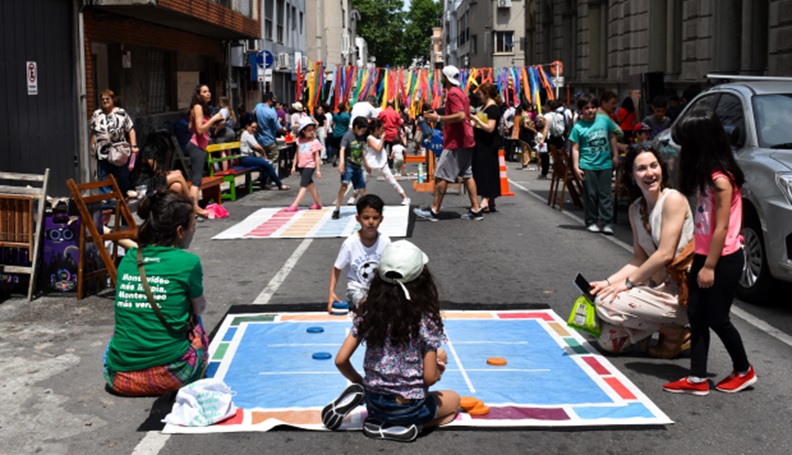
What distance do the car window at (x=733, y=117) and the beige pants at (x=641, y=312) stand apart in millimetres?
3174

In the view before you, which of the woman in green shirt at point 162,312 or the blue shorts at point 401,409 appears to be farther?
the woman in green shirt at point 162,312

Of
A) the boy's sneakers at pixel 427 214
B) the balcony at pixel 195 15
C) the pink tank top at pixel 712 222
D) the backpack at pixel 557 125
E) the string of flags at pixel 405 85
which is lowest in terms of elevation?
the boy's sneakers at pixel 427 214

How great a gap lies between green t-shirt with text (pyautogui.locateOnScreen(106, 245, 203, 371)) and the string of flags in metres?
30.3

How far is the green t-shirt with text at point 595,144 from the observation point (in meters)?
13.2

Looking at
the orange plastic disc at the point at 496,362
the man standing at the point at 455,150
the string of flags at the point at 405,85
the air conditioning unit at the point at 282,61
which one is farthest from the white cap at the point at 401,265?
the air conditioning unit at the point at 282,61

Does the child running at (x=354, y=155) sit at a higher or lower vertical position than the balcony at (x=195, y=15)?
lower

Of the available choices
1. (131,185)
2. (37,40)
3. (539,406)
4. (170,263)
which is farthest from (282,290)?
(37,40)

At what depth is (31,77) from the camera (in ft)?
51.7

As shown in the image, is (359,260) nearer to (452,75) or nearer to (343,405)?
(343,405)

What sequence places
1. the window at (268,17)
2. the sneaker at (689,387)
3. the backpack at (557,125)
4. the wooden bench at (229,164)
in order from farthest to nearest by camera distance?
the window at (268,17)
the backpack at (557,125)
the wooden bench at (229,164)
the sneaker at (689,387)

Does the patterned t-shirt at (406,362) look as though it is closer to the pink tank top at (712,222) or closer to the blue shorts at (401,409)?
the blue shorts at (401,409)

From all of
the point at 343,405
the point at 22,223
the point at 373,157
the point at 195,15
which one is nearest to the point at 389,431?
the point at 343,405

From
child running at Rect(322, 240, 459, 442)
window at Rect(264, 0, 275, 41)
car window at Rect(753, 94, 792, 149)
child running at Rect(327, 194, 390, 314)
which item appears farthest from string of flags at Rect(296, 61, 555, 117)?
child running at Rect(322, 240, 459, 442)

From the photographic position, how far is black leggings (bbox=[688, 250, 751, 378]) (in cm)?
590
